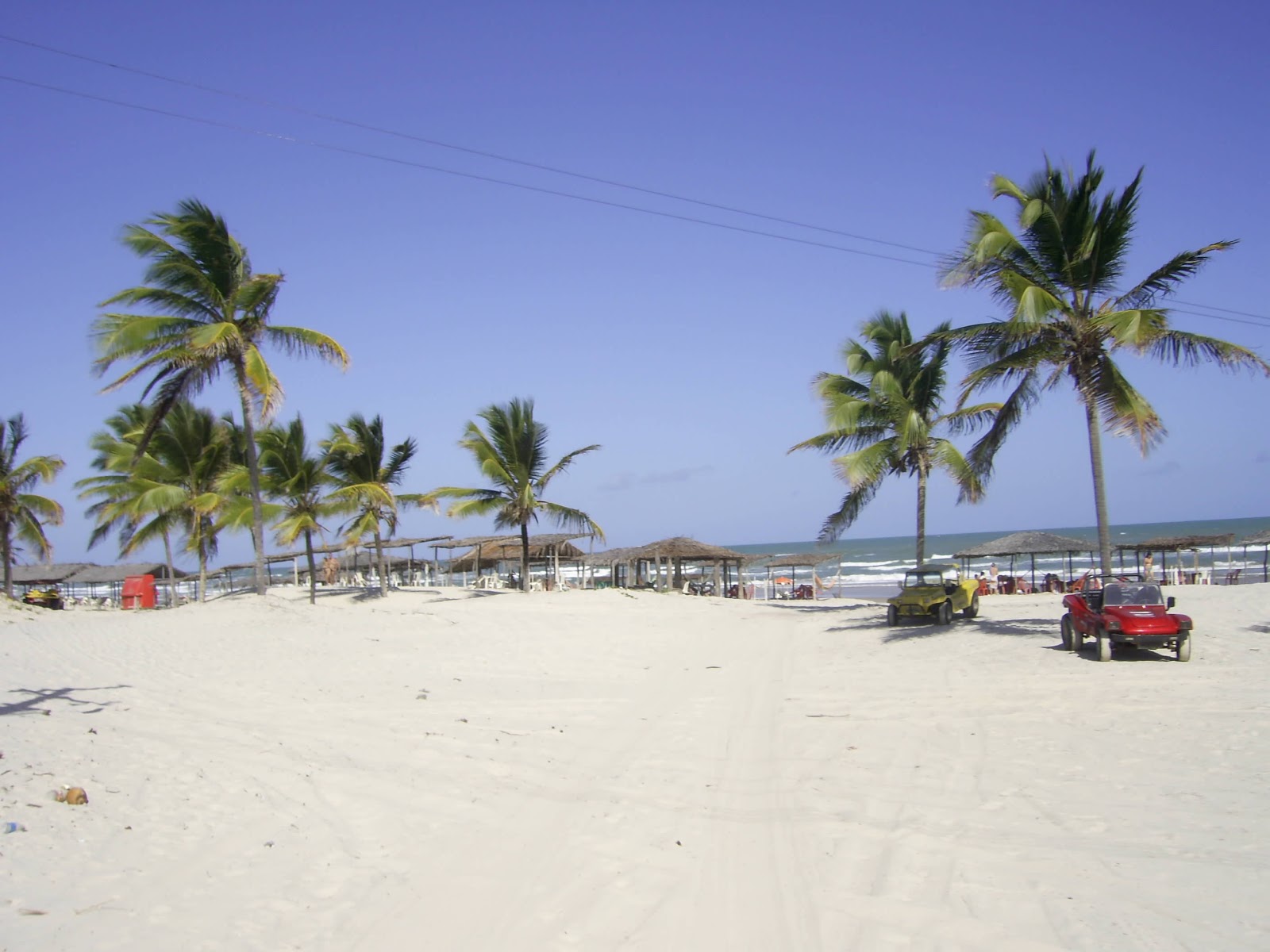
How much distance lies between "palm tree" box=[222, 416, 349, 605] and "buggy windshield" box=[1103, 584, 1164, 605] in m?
18.7

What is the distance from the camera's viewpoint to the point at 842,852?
16.9 feet

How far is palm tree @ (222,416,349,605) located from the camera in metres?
23.9

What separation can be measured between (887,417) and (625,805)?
16.7m

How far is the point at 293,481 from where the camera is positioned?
24.0 m

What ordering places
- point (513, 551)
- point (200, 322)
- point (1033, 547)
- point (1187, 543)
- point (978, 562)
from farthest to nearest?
point (978, 562) < point (513, 551) < point (1187, 543) < point (1033, 547) < point (200, 322)

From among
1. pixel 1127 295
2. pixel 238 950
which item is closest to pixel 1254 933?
A: pixel 238 950

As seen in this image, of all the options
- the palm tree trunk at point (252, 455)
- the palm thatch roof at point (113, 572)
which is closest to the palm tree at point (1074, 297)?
the palm tree trunk at point (252, 455)

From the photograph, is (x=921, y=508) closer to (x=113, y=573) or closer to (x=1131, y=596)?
(x=1131, y=596)

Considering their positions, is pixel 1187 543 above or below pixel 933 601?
above

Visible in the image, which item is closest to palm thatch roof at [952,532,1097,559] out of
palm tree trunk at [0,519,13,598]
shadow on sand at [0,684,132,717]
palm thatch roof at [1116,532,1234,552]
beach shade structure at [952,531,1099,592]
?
beach shade structure at [952,531,1099,592]

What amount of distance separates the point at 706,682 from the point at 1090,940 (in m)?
8.15

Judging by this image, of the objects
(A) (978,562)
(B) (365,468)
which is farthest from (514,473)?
(A) (978,562)

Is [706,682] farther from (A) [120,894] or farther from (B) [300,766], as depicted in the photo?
(A) [120,894]

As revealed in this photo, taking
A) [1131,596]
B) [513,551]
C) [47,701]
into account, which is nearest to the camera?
[47,701]
